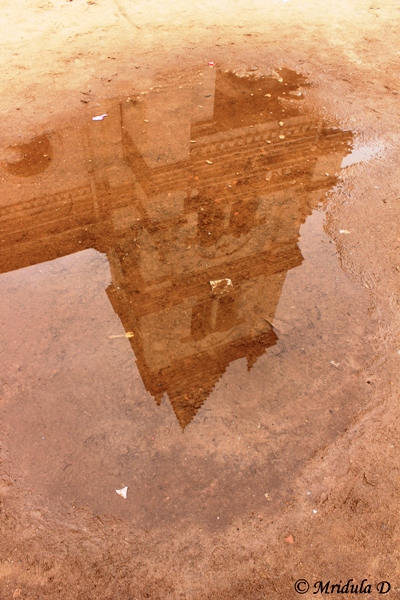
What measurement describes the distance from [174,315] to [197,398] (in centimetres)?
68

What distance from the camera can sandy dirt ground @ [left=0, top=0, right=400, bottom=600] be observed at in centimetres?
222

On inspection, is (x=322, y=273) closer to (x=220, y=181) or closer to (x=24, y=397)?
(x=220, y=181)

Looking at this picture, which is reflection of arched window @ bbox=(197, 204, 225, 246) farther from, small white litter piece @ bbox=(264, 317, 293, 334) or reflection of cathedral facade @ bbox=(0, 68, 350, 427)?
small white litter piece @ bbox=(264, 317, 293, 334)

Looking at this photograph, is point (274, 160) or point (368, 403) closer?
point (368, 403)

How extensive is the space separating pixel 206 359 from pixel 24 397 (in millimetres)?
1165

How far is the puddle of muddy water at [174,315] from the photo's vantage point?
99.3 inches

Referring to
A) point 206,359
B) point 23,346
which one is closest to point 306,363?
point 206,359

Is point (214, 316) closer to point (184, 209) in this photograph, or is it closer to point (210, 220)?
point (210, 220)

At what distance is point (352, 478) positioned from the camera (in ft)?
8.11

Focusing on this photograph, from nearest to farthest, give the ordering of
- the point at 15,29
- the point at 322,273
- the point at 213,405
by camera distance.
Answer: the point at 213,405
the point at 322,273
the point at 15,29

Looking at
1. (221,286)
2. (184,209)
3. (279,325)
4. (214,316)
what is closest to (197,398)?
(214,316)

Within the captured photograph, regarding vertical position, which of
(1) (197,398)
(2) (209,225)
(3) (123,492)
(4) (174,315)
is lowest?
(3) (123,492)

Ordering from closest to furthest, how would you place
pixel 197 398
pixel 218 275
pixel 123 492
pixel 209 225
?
pixel 123 492
pixel 197 398
pixel 218 275
pixel 209 225

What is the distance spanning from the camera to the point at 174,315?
3.22 meters
